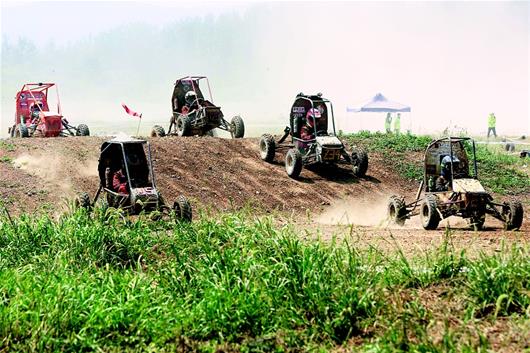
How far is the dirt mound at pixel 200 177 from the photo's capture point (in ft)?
57.7

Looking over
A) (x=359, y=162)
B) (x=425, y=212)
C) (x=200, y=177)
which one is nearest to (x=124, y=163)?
(x=425, y=212)

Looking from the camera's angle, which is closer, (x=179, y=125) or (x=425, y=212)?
(x=425, y=212)

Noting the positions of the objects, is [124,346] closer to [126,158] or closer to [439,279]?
[439,279]

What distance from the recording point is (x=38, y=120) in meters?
24.8

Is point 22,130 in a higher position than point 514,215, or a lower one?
higher

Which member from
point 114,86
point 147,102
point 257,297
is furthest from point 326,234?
point 114,86

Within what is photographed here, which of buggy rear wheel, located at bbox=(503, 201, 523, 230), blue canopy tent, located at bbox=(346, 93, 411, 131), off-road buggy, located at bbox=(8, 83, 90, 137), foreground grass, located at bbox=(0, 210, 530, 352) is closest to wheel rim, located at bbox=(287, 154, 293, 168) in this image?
off-road buggy, located at bbox=(8, 83, 90, 137)

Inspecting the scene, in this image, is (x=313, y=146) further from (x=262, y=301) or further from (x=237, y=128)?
(x=262, y=301)

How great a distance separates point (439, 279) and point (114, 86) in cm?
11828

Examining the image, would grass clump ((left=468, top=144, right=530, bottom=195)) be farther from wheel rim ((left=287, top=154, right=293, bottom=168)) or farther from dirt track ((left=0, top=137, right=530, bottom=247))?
wheel rim ((left=287, top=154, right=293, bottom=168))

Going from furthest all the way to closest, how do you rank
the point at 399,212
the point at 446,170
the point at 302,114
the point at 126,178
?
the point at 302,114 < the point at 399,212 < the point at 446,170 < the point at 126,178

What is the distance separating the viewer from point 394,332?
637 centimetres

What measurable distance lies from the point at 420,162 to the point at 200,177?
659cm

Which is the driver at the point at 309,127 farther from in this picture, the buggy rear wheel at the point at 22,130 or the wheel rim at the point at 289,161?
the buggy rear wheel at the point at 22,130
